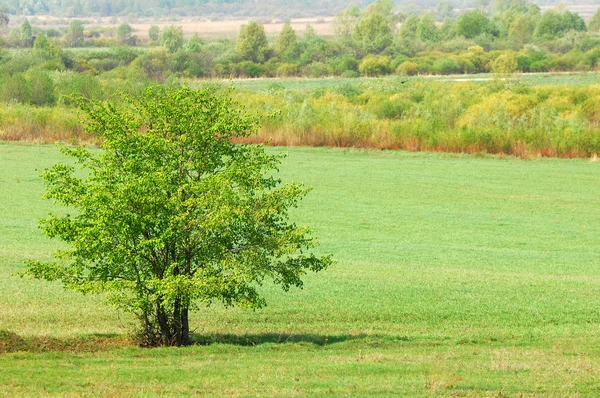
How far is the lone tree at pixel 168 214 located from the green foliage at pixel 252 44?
107 meters

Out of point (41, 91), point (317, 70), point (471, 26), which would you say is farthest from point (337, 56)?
point (41, 91)

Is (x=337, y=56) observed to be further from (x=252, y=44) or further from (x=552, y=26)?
(x=552, y=26)

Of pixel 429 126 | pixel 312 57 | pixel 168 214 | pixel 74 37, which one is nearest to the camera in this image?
pixel 168 214

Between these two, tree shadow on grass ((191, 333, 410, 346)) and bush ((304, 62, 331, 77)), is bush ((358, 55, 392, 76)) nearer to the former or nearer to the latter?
bush ((304, 62, 331, 77))

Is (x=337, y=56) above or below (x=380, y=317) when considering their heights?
below

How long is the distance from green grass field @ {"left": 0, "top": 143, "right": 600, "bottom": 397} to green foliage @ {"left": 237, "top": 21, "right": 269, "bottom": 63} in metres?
88.8

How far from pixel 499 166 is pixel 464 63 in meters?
68.4

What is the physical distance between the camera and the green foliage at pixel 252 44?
119 metres

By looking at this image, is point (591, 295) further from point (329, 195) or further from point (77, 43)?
point (77, 43)

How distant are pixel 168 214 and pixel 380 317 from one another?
4.74 metres

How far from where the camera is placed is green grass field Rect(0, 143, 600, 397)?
32.0ft

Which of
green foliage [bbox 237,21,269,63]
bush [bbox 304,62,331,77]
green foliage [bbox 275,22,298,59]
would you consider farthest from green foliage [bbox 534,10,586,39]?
bush [bbox 304,62,331,77]

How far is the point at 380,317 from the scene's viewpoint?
1550cm

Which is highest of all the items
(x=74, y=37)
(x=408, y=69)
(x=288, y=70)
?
(x=74, y=37)
